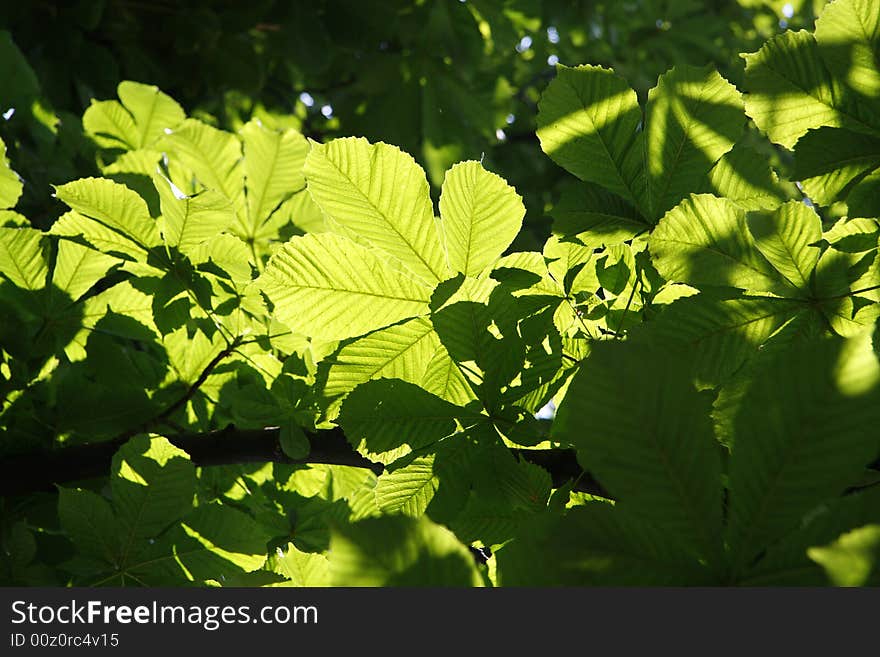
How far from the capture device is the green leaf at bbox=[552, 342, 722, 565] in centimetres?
50

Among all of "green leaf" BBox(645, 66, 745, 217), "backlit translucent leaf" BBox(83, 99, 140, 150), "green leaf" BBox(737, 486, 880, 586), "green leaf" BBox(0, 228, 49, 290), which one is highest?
"backlit translucent leaf" BBox(83, 99, 140, 150)

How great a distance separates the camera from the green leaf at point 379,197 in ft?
2.84

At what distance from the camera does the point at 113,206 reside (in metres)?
1.11

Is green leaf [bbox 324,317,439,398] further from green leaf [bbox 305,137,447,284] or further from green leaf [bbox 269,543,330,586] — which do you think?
green leaf [bbox 269,543,330,586]

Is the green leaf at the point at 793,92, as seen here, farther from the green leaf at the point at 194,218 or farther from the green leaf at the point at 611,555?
the green leaf at the point at 194,218

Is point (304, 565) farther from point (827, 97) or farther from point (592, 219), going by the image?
point (827, 97)

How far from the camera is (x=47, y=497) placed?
1321mm

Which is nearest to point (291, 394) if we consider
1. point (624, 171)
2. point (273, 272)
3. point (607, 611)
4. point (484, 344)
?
point (273, 272)

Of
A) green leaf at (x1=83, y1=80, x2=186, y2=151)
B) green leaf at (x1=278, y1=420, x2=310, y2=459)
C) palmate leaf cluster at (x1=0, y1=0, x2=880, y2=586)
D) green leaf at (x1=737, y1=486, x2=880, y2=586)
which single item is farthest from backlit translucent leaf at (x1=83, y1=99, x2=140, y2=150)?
green leaf at (x1=737, y1=486, x2=880, y2=586)

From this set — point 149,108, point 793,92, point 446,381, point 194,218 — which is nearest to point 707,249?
point 793,92

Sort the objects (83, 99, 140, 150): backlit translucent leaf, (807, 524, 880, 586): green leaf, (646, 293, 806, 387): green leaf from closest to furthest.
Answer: (807, 524, 880, 586): green leaf < (646, 293, 806, 387): green leaf < (83, 99, 140, 150): backlit translucent leaf

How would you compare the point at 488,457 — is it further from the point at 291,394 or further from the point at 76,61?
the point at 76,61

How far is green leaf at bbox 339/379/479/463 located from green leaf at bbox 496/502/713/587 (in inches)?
12.1

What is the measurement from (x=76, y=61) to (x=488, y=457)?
2200mm
